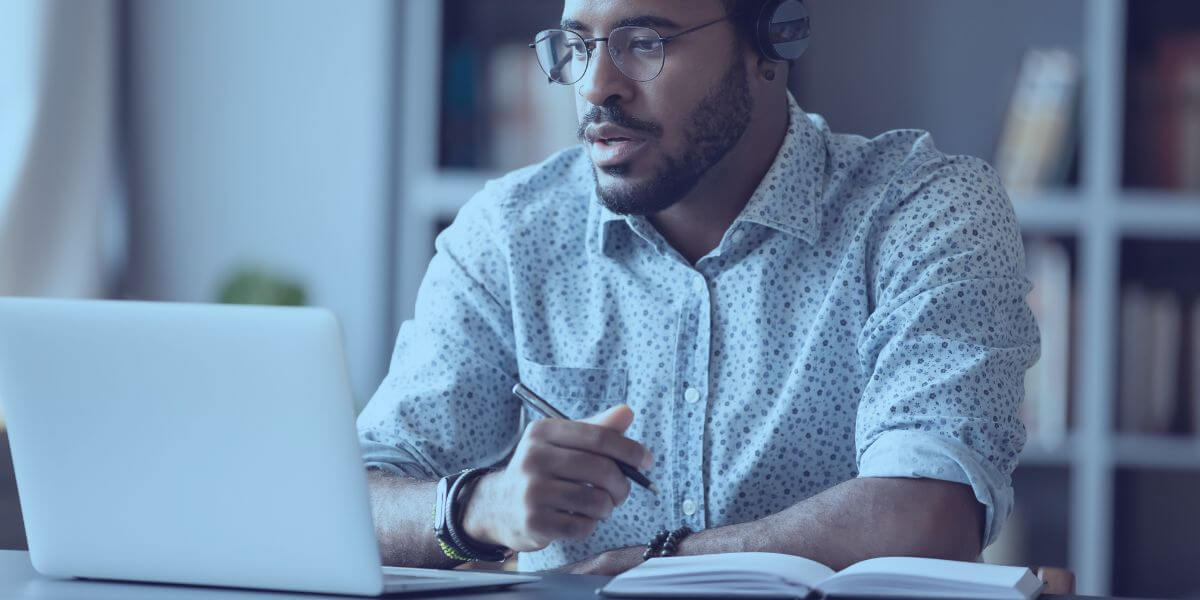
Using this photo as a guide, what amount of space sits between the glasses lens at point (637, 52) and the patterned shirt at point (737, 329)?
0.17 meters

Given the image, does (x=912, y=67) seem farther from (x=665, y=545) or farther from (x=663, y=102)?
(x=665, y=545)

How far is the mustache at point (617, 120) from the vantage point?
1570 millimetres

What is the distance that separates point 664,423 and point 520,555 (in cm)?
31

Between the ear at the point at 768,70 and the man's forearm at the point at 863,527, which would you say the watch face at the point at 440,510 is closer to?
the man's forearm at the point at 863,527

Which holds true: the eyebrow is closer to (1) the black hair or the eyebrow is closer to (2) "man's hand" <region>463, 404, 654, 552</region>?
(1) the black hair

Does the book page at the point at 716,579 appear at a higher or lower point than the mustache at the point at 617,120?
lower

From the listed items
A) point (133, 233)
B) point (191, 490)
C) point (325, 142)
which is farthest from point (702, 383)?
point (133, 233)

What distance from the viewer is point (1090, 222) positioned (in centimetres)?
254

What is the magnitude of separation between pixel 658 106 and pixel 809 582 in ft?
2.50

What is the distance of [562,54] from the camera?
1627 millimetres

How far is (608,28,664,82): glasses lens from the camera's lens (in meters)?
1.57

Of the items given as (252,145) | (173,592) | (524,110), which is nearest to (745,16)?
(173,592)

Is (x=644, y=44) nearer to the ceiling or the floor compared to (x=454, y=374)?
nearer to the ceiling

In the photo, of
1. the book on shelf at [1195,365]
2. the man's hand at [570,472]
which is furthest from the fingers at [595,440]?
the book on shelf at [1195,365]
